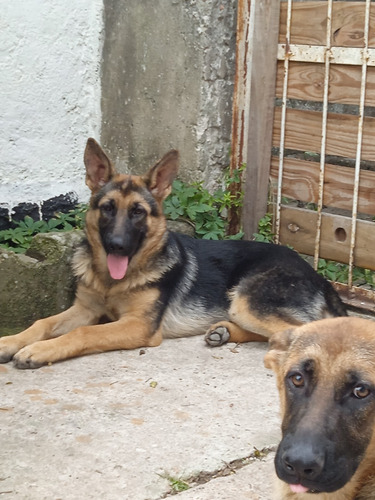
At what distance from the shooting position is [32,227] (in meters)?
7.06

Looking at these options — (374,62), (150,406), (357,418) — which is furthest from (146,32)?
(357,418)

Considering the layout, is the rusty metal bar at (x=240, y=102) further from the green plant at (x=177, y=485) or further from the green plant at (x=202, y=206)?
the green plant at (x=177, y=485)

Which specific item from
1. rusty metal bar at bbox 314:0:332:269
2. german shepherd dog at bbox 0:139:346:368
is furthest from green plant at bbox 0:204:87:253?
rusty metal bar at bbox 314:0:332:269

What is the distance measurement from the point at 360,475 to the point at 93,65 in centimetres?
547

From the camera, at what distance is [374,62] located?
6.20m

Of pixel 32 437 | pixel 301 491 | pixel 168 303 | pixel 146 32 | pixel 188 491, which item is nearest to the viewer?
pixel 301 491

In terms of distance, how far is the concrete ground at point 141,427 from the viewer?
156 inches

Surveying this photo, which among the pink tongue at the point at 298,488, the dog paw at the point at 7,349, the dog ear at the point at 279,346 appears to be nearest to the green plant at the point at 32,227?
the dog paw at the point at 7,349

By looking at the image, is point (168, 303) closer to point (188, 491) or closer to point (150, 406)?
point (150, 406)

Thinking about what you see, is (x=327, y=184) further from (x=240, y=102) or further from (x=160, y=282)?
(x=160, y=282)

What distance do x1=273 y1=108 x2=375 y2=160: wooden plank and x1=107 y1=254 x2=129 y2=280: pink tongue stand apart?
74.1 inches

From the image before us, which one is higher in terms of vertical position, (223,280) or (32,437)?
(223,280)

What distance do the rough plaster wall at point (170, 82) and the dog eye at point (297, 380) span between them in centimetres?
434

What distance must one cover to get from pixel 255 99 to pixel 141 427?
350 centimetres
